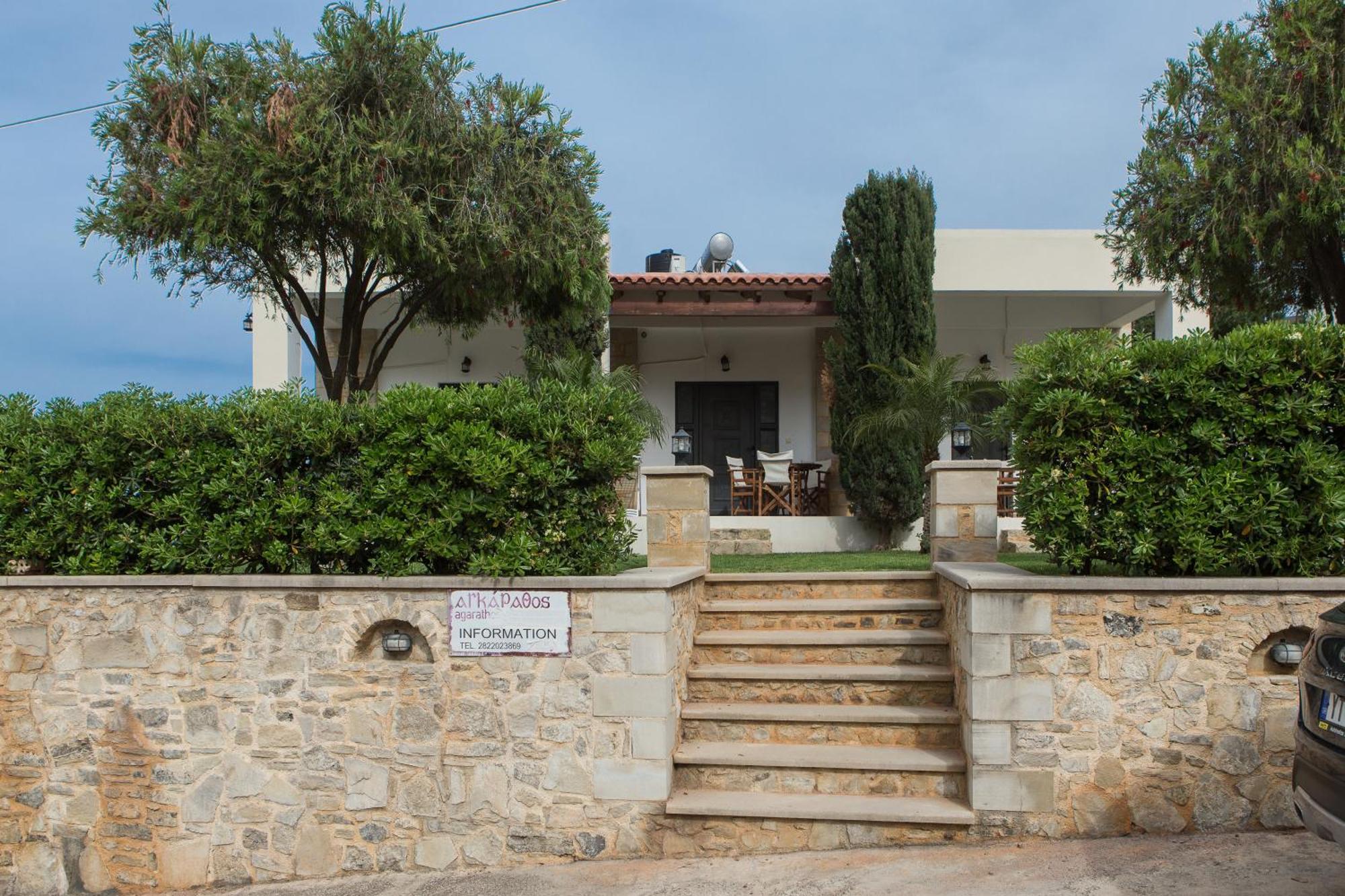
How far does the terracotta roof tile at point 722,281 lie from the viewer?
37.0ft

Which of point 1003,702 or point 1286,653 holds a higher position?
point 1286,653

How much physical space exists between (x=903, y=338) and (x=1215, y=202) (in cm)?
359

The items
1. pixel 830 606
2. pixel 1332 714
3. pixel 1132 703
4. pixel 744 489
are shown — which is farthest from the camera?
pixel 744 489

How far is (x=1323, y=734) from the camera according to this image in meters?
3.23

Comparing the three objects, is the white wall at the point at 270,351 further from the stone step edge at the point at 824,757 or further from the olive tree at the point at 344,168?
the stone step edge at the point at 824,757

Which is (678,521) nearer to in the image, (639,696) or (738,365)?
(639,696)

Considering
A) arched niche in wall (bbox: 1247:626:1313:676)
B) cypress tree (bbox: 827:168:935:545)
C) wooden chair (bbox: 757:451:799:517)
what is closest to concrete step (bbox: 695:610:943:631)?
arched niche in wall (bbox: 1247:626:1313:676)

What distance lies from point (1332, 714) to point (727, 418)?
33.7 feet

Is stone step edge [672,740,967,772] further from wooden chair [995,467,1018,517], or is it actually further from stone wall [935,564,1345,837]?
wooden chair [995,467,1018,517]

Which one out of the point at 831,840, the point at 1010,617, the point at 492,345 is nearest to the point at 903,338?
the point at 492,345

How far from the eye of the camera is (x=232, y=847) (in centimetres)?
530

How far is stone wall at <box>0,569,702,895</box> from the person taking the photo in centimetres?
505

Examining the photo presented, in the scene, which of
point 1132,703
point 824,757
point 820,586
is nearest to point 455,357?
point 820,586

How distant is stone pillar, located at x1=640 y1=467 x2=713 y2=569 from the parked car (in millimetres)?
3541
